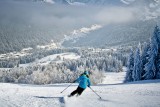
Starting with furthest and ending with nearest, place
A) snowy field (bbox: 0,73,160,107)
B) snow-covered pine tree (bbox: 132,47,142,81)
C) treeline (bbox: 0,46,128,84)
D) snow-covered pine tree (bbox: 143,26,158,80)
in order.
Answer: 1. treeline (bbox: 0,46,128,84)
2. snow-covered pine tree (bbox: 132,47,142,81)
3. snow-covered pine tree (bbox: 143,26,158,80)
4. snowy field (bbox: 0,73,160,107)

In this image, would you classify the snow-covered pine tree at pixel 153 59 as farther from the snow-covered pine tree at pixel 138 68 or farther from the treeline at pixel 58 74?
the treeline at pixel 58 74

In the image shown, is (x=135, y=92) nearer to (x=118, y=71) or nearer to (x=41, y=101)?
(x=41, y=101)

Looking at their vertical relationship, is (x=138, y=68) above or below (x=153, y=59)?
below

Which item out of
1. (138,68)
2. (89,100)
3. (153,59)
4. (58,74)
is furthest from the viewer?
(58,74)

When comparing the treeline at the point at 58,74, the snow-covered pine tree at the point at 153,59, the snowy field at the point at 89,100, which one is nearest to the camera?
the snowy field at the point at 89,100

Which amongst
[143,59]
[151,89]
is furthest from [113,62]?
[151,89]

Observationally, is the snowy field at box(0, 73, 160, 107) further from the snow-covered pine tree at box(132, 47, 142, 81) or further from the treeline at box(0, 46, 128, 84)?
the treeline at box(0, 46, 128, 84)

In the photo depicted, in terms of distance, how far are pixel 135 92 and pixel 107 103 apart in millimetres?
5038

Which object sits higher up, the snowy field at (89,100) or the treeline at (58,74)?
the snowy field at (89,100)

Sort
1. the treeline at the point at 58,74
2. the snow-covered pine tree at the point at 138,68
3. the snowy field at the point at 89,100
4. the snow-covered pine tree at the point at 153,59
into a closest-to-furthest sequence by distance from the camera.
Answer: the snowy field at the point at 89,100 < the snow-covered pine tree at the point at 153,59 < the snow-covered pine tree at the point at 138,68 < the treeline at the point at 58,74

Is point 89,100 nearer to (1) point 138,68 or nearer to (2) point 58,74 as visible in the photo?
(1) point 138,68

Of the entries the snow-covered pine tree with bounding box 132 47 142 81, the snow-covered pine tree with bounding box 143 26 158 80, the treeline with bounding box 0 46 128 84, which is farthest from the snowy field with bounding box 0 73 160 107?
the treeline with bounding box 0 46 128 84

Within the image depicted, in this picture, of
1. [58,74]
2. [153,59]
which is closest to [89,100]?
[153,59]

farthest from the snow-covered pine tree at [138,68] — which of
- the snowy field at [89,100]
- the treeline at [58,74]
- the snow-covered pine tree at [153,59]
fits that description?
the treeline at [58,74]
